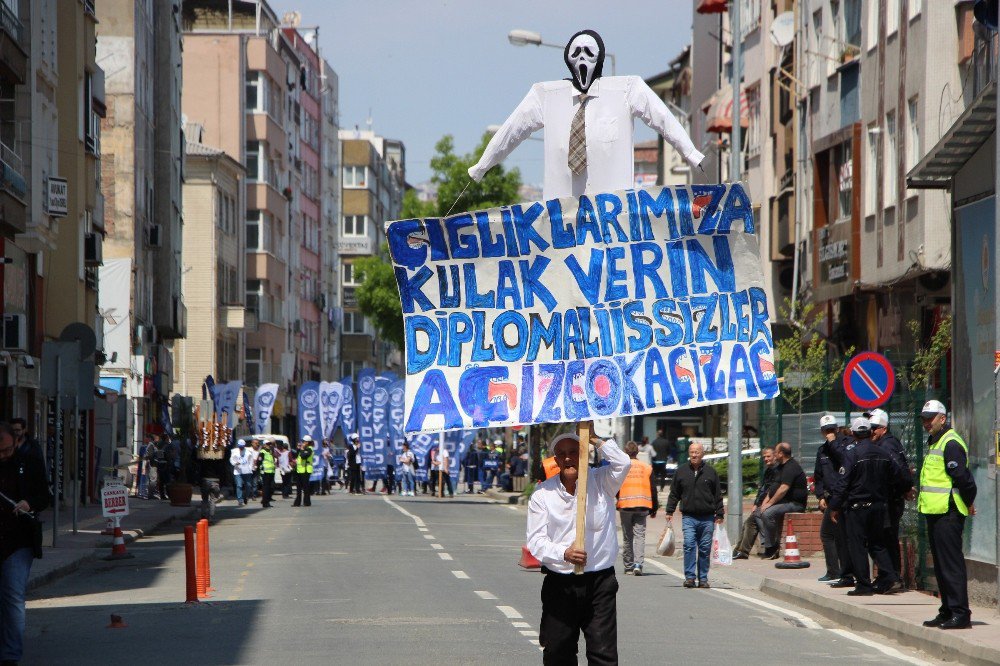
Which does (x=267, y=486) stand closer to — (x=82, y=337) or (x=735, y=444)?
(x=82, y=337)

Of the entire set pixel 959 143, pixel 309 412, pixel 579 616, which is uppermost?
pixel 959 143

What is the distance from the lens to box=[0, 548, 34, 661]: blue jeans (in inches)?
500

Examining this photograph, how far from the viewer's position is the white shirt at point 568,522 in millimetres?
9852

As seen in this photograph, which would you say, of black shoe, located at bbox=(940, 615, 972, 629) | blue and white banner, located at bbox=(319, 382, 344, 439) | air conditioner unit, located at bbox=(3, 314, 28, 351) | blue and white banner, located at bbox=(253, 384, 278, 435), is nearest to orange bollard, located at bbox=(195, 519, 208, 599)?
black shoe, located at bbox=(940, 615, 972, 629)

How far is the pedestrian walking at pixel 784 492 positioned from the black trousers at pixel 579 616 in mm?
15237

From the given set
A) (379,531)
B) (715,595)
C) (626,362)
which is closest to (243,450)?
(379,531)

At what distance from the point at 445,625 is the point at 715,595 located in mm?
5716

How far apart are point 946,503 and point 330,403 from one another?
42.7 metres

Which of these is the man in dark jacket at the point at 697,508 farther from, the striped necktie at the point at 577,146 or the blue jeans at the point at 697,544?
the striped necktie at the point at 577,146

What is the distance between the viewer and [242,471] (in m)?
49.5

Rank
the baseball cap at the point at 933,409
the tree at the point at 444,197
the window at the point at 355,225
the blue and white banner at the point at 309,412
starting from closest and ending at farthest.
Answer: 1. the baseball cap at the point at 933,409
2. the blue and white banner at the point at 309,412
3. the tree at the point at 444,197
4. the window at the point at 355,225

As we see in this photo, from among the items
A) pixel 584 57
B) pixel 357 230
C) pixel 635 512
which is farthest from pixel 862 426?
pixel 357 230

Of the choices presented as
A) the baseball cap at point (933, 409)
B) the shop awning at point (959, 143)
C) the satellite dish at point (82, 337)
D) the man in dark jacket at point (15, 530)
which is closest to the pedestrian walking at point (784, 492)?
the shop awning at point (959, 143)

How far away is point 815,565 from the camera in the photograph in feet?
81.4
